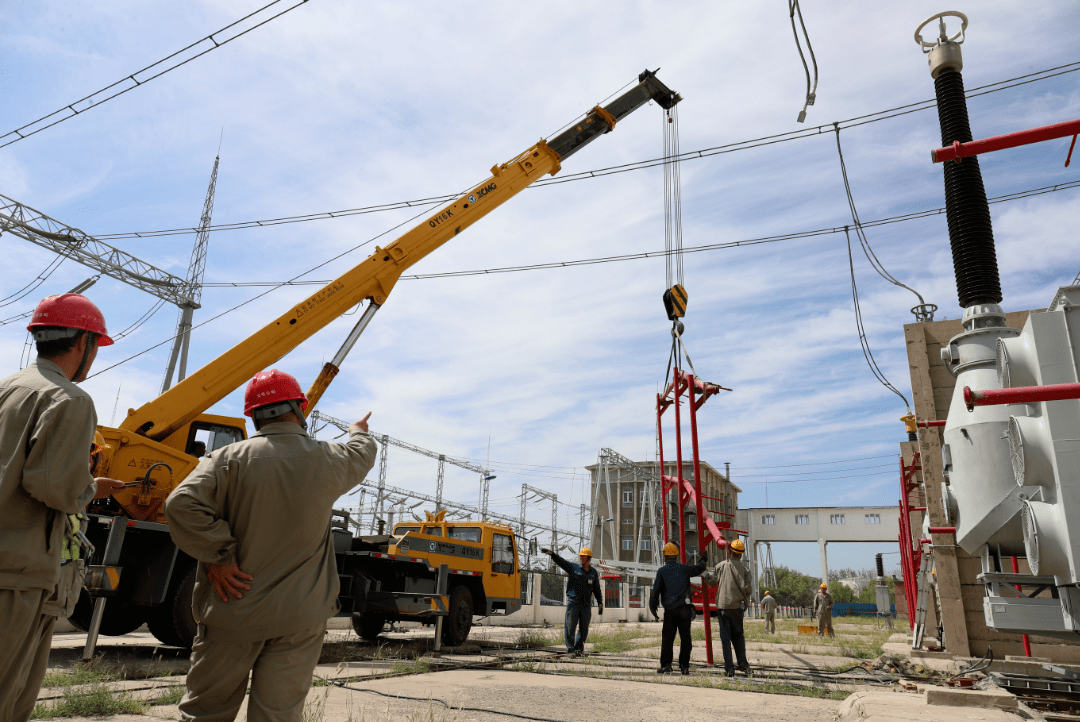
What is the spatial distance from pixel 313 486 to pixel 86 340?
1096 millimetres

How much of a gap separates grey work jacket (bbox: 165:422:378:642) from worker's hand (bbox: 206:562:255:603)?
23 mm

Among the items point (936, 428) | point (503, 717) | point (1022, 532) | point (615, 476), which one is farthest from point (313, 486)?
point (615, 476)

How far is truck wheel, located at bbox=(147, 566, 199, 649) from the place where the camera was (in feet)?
26.0

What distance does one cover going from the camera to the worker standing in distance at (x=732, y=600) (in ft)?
28.4

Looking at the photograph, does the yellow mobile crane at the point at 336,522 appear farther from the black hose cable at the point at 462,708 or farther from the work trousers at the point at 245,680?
the work trousers at the point at 245,680

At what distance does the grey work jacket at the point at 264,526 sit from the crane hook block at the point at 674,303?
889 centimetres

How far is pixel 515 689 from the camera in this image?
6.26 metres

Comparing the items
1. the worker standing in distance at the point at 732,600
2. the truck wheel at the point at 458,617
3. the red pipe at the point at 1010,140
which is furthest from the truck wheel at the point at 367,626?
the red pipe at the point at 1010,140

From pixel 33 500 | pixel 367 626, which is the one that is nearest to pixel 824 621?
pixel 367 626

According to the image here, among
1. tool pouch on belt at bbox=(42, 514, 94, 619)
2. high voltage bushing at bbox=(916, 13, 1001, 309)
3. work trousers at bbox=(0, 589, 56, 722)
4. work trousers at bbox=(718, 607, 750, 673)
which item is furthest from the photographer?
work trousers at bbox=(718, 607, 750, 673)

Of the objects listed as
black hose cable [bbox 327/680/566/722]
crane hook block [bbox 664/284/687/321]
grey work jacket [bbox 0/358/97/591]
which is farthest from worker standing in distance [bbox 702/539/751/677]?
grey work jacket [bbox 0/358/97/591]

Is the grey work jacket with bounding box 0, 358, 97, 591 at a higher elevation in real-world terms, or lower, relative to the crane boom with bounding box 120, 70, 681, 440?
lower

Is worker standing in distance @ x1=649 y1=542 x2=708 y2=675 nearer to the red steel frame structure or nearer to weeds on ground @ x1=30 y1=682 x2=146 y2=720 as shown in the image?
the red steel frame structure

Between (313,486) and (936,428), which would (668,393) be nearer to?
(936,428)
